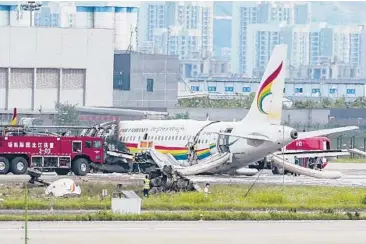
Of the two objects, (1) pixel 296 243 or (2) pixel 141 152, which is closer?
(1) pixel 296 243

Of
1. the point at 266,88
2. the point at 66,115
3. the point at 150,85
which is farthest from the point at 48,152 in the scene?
the point at 150,85

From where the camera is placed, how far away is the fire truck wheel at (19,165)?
80625 millimetres

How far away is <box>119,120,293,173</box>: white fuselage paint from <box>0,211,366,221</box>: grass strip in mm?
22903

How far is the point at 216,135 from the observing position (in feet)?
270

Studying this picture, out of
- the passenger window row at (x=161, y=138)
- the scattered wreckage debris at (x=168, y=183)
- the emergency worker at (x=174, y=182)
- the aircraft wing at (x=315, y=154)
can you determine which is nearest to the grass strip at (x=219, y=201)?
the scattered wreckage debris at (x=168, y=183)

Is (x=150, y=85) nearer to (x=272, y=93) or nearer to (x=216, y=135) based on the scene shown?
(x=216, y=135)

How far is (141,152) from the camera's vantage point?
3418 inches

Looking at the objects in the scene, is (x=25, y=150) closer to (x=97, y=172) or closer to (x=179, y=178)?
(x=97, y=172)

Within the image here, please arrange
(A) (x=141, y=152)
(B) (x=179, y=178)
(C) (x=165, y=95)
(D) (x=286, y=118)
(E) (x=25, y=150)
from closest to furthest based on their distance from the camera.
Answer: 1. (B) (x=179, y=178)
2. (E) (x=25, y=150)
3. (A) (x=141, y=152)
4. (D) (x=286, y=118)
5. (C) (x=165, y=95)

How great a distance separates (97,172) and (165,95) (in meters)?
74.1

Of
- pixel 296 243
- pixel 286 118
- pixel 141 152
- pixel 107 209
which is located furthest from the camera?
pixel 286 118

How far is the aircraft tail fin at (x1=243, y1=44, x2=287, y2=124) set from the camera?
7875 cm

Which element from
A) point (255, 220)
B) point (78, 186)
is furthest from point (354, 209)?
point (78, 186)

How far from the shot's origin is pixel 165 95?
158 meters
